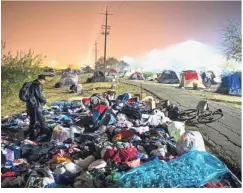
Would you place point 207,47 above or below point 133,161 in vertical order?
above

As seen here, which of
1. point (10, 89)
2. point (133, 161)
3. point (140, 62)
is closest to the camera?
point (133, 161)

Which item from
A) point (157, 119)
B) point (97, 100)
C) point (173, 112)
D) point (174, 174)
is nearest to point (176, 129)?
point (157, 119)

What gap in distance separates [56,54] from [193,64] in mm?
1883

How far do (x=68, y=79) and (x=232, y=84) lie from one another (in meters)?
2.29

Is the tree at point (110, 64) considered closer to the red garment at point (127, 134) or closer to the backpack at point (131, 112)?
the backpack at point (131, 112)

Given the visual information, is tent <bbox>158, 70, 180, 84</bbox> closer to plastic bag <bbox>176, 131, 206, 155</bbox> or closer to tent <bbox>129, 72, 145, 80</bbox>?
tent <bbox>129, 72, 145, 80</bbox>

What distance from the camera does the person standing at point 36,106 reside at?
5500 millimetres

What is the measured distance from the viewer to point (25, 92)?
17.9 ft

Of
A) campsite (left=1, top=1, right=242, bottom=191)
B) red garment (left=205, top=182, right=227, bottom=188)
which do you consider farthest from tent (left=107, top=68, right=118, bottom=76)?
red garment (left=205, top=182, right=227, bottom=188)

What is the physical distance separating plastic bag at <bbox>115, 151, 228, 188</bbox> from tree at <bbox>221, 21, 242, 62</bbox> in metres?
1.57

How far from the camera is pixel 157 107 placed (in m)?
6.09
